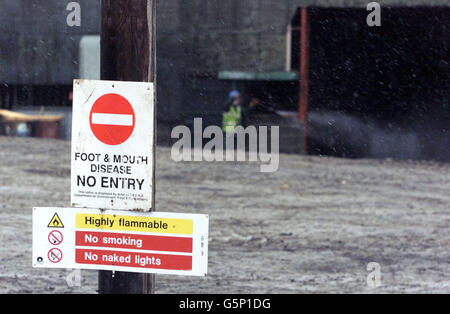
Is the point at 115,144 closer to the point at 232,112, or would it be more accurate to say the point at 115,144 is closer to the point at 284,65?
the point at 232,112

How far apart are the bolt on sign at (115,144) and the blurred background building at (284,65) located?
18850 millimetres

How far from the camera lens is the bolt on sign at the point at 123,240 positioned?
457 cm

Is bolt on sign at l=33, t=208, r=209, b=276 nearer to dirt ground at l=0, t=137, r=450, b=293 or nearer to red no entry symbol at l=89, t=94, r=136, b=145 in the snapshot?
red no entry symbol at l=89, t=94, r=136, b=145

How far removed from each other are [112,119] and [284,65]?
20368mm

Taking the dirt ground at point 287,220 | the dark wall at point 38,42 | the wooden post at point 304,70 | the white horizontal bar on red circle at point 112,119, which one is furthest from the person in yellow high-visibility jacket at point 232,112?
the white horizontal bar on red circle at point 112,119

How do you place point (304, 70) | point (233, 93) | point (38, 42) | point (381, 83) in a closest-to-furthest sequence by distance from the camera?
point (304, 70) → point (381, 83) → point (233, 93) → point (38, 42)

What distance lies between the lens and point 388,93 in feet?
80.4

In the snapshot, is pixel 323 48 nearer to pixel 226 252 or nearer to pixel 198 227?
pixel 226 252

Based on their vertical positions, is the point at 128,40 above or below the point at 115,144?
above

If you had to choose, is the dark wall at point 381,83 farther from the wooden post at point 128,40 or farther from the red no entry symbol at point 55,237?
the red no entry symbol at point 55,237

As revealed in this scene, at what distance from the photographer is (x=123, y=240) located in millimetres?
4594

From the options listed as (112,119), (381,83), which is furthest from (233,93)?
(112,119)
